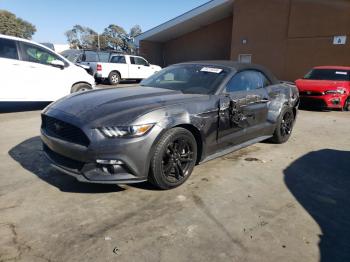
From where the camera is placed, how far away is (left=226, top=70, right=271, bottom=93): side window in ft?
14.7

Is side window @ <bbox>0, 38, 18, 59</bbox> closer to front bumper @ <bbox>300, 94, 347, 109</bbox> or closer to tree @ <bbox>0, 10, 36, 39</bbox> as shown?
front bumper @ <bbox>300, 94, 347, 109</bbox>

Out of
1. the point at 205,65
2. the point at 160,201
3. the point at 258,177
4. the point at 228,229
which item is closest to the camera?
the point at 228,229

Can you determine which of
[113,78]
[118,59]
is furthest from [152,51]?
[113,78]

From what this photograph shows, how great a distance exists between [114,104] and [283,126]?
3.54 m

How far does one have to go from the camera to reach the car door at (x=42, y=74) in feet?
25.0


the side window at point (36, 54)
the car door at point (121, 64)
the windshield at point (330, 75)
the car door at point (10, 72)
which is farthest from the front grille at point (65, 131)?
the car door at point (121, 64)

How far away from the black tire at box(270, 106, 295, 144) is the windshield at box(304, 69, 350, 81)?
5.70 metres

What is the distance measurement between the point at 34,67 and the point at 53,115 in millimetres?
4827

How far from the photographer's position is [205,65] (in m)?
4.82

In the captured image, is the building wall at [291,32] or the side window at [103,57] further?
the side window at [103,57]

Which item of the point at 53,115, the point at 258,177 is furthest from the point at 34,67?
the point at 258,177

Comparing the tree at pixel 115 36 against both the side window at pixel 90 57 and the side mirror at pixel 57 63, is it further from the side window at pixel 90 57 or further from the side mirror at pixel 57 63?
the side mirror at pixel 57 63

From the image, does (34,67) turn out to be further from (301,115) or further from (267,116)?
(301,115)

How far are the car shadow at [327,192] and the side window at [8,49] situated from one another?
21.7 feet
